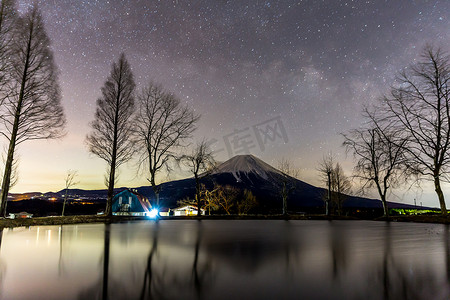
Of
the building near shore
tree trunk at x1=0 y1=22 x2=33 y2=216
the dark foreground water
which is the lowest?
the building near shore

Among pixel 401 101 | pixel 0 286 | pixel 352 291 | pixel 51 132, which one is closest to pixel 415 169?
pixel 401 101

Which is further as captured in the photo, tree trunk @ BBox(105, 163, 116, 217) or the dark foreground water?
tree trunk @ BBox(105, 163, 116, 217)

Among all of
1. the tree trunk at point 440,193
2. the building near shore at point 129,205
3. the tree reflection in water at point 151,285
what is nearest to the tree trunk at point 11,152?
the tree reflection in water at point 151,285

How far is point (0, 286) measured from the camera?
2717 mm

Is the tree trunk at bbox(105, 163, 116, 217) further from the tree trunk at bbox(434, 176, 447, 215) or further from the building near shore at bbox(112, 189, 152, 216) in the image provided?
the building near shore at bbox(112, 189, 152, 216)

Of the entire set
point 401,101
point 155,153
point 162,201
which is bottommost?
point 162,201

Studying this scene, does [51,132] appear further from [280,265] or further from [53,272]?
[280,265]

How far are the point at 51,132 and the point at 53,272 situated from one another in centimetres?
1337

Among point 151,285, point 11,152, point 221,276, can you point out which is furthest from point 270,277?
point 11,152

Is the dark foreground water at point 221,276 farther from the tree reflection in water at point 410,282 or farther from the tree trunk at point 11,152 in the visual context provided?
the tree trunk at point 11,152

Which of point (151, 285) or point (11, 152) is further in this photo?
point (11, 152)

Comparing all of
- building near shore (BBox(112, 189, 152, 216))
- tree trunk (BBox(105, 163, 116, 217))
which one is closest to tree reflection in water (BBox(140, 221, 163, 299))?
tree trunk (BBox(105, 163, 116, 217))

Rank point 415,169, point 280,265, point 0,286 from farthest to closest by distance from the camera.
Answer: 1. point 415,169
2. point 280,265
3. point 0,286

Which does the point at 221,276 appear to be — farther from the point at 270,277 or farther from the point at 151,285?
the point at 151,285
